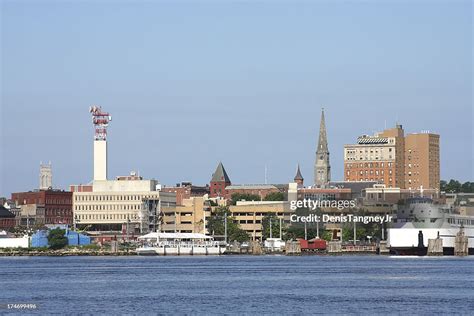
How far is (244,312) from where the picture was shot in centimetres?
9225

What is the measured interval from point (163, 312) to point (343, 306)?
1221cm

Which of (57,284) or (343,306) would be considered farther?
(57,284)

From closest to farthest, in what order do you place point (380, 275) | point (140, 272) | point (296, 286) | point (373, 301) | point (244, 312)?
point (244, 312) < point (373, 301) < point (296, 286) < point (380, 275) < point (140, 272)

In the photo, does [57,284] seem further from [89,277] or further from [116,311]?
[116,311]

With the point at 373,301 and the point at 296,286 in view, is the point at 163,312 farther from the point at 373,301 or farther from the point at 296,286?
the point at 296,286

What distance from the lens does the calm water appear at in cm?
9562

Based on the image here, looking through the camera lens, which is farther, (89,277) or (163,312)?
(89,277)

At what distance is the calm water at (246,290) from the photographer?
95625mm

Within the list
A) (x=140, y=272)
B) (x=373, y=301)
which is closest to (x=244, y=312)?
(x=373, y=301)

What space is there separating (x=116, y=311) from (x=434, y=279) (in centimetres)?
4367

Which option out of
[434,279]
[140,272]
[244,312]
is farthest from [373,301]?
[140,272]

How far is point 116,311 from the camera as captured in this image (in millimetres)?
93312

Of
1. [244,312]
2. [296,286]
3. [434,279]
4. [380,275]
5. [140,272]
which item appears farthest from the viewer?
[140,272]

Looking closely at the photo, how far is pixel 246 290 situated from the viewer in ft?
375
